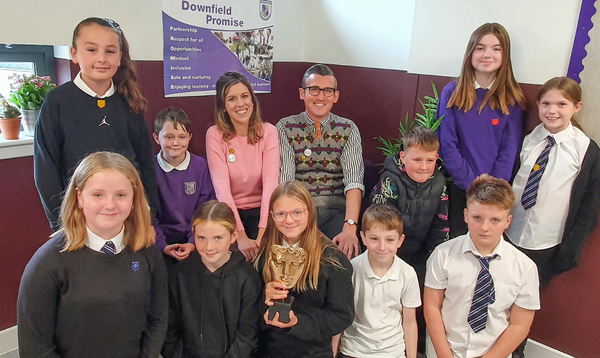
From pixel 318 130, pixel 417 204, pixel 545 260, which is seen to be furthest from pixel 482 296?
pixel 318 130

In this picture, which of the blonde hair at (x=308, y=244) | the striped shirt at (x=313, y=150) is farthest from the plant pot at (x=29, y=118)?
the blonde hair at (x=308, y=244)

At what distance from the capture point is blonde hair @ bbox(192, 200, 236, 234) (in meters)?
2.00

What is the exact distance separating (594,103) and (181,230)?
2493 mm

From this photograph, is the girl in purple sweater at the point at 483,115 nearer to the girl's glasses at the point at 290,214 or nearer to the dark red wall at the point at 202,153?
the dark red wall at the point at 202,153

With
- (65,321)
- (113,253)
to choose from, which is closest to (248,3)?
(113,253)

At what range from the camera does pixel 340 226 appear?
105 inches

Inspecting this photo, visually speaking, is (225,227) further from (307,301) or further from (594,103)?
(594,103)

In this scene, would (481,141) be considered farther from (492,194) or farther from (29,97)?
(29,97)

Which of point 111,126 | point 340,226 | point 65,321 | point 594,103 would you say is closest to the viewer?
point 65,321

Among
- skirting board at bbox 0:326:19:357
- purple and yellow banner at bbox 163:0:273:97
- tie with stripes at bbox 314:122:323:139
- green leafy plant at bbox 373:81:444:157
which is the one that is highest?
purple and yellow banner at bbox 163:0:273:97

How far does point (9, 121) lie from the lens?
2412mm

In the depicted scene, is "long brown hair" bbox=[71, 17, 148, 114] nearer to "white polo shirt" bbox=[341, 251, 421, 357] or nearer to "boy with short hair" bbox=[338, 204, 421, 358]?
"boy with short hair" bbox=[338, 204, 421, 358]

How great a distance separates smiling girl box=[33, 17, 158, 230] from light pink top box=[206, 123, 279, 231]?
0.52 m

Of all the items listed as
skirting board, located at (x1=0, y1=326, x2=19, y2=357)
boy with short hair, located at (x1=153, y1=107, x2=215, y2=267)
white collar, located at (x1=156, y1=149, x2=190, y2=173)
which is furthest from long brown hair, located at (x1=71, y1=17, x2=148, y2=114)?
skirting board, located at (x1=0, y1=326, x2=19, y2=357)
